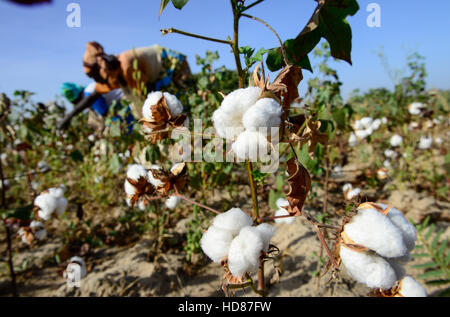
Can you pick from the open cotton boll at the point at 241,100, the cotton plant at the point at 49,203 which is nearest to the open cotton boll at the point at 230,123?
the open cotton boll at the point at 241,100

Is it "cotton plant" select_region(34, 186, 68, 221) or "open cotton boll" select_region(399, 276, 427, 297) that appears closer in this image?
"open cotton boll" select_region(399, 276, 427, 297)

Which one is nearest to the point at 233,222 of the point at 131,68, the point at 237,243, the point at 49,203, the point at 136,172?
the point at 237,243

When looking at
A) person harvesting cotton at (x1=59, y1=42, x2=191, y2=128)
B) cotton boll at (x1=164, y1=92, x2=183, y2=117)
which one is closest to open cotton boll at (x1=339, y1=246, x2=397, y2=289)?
cotton boll at (x1=164, y1=92, x2=183, y2=117)

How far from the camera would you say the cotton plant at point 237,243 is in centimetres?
60

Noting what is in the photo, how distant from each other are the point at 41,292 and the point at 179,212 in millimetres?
1221

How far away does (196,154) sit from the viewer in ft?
4.35

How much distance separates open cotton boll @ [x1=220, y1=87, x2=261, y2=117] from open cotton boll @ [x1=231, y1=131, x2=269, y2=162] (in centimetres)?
6

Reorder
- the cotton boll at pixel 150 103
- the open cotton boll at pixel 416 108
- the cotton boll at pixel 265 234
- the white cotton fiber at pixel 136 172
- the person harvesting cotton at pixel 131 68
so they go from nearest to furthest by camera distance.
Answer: the cotton boll at pixel 265 234, the cotton boll at pixel 150 103, the white cotton fiber at pixel 136 172, the person harvesting cotton at pixel 131 68, the open cotton boll at pixel 416 108

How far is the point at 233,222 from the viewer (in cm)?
63

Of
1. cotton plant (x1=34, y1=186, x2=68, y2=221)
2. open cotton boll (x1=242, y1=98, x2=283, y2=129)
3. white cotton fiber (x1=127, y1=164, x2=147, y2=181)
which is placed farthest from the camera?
cotton plant (x1=34, y1=186, x2=68, y2=221)

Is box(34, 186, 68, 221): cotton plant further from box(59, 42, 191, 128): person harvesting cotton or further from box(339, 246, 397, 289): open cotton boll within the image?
box(339, 246, 397, 289): open cotton boll

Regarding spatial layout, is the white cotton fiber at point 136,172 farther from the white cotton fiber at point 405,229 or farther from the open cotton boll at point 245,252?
the white cotton fiber at point 405,229

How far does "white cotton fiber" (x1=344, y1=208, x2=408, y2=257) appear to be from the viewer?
21.2 inches

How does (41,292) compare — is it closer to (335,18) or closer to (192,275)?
(192,275)
